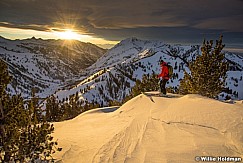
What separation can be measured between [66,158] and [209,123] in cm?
812

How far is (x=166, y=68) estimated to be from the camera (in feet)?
62.5

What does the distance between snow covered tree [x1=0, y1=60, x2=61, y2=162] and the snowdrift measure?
8.55 feet

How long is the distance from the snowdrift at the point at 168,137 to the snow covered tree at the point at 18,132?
8.55ft

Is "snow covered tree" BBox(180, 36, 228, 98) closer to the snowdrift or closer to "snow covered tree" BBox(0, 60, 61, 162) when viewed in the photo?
the snowdrift

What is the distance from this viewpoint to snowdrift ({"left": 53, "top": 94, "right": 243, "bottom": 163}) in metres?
9.67

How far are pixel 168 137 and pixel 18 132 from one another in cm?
735

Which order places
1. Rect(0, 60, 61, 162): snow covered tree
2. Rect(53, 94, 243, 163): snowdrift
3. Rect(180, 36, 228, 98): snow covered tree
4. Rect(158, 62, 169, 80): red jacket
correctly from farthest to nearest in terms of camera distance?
Rect(180, 36, 228, 98): snow covered tree
Rect(158, 62, 169, 80): red jacket
Rect(53, 94, 243, 163): snowdrift
Rect(0, 60, 61, 162): snow covered tree

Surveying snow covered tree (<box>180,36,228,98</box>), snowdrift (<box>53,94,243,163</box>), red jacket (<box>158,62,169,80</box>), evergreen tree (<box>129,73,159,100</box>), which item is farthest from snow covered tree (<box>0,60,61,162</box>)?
evergreen tree (<box>129,73,159,100</box>)

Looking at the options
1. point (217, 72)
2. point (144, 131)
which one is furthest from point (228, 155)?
point (217, 72)

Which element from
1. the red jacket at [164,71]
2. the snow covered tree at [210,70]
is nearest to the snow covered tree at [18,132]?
the red jacket at [164,71]

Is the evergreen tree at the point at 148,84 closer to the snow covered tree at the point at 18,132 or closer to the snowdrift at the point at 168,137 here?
the snowdrift at the point at 168,137

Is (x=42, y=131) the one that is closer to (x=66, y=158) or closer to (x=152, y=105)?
(x=66, y=158)

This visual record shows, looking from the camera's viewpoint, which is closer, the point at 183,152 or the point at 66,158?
the point at 183,152

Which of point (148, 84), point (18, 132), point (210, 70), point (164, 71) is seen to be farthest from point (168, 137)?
point (148, 84)
